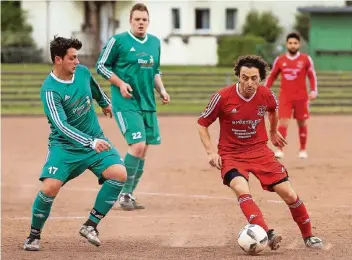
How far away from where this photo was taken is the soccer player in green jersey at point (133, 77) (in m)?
11.2

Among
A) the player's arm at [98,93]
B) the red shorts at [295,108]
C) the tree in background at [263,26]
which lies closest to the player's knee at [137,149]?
Answer: the player's arm at [98,93]

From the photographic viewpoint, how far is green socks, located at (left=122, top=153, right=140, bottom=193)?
11.4 meters

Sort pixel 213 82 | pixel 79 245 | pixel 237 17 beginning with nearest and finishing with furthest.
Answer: pixel 79 245 < pixel 213 82 < pixel 237 17

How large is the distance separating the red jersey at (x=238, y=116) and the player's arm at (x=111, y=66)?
232cm

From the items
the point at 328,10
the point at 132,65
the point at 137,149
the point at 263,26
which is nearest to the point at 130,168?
the point at 137,149

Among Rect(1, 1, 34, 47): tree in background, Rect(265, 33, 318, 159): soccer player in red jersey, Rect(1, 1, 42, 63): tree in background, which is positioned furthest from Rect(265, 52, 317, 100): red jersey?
Rect(1, 1, 34, 47): tree in background

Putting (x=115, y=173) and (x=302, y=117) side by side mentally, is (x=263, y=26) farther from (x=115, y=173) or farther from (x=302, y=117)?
(x=115, y=173)

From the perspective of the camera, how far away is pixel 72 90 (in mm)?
8648

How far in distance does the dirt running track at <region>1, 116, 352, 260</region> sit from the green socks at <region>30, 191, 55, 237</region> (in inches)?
7.1

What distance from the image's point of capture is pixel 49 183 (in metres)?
8.62

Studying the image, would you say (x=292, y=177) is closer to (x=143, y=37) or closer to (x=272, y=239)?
(x=143, y=37)

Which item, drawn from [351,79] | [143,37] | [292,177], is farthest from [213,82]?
[143,37]

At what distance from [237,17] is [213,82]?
63.3 ft

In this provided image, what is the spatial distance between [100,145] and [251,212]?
1300 mm
